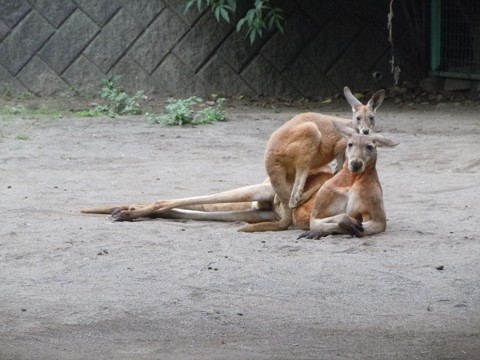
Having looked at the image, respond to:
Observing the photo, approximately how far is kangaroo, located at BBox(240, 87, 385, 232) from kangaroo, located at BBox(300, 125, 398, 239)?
20 cm

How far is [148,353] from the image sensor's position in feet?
13.4

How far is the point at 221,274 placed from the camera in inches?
213

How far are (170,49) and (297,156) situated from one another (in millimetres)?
7499

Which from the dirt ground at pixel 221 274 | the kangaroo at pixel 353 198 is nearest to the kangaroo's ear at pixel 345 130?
the kangaroo at pixel 353 198

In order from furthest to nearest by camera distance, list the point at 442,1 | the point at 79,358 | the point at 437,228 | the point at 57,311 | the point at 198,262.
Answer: the point at 442,1, the point at 437,228, the point at 198,262, the point at 57,311, the point at 79,358

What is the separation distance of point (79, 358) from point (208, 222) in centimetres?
302

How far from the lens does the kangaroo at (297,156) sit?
6.49 m

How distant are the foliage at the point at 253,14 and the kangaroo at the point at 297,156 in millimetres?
6115

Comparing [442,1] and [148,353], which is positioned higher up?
[442,1]

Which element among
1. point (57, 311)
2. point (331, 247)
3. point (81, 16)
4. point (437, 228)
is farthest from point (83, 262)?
point (81, 16)

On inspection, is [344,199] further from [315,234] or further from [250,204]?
[250,204]

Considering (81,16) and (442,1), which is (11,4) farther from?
(442,1)

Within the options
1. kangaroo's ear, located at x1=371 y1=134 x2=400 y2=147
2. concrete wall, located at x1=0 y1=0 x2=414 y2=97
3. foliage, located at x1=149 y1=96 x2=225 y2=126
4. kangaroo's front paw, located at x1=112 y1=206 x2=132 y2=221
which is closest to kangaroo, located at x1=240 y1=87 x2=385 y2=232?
kangaroo's ear, located at x1=371 y1=134 x2=400 y2=147

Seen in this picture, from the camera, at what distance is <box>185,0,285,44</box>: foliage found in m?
12.6
